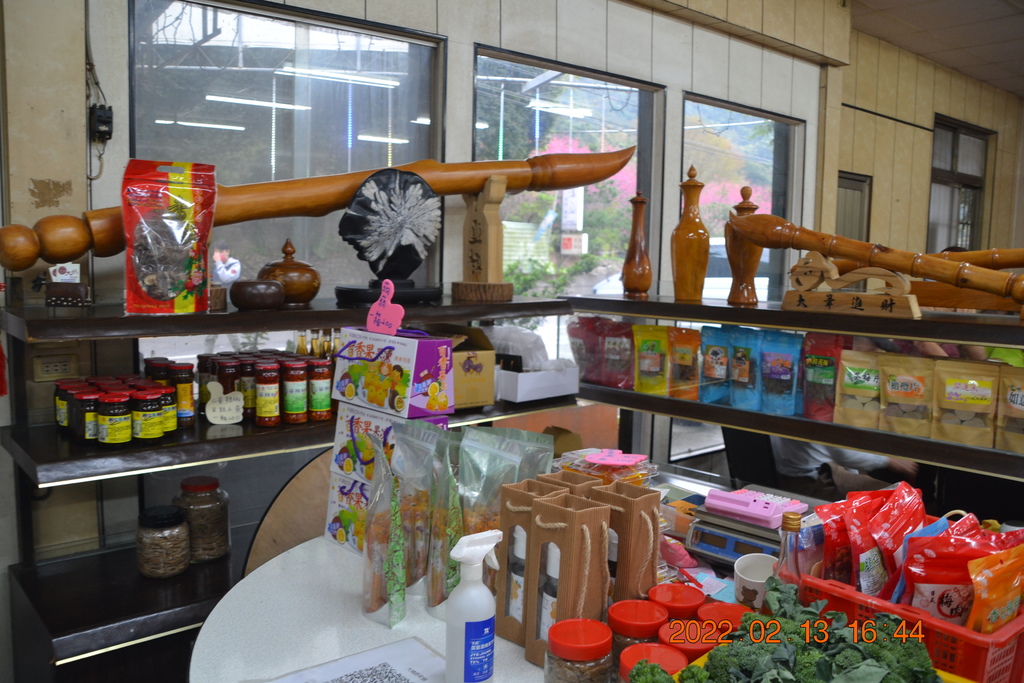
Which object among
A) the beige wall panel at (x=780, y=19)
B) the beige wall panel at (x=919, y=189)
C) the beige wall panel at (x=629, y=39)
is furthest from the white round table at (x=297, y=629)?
the beige wall panel at (x=919, y=189)

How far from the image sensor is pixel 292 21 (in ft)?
8.91

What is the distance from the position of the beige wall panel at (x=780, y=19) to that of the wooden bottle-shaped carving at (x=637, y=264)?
6.43 feet

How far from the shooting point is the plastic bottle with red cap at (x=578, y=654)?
3.35 feet

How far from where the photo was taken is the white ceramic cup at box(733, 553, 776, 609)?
1367 millimetres

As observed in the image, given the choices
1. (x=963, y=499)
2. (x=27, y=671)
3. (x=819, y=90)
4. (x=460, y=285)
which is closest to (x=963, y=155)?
(x=819, y=90)

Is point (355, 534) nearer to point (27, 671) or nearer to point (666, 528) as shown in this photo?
point (666, 528)

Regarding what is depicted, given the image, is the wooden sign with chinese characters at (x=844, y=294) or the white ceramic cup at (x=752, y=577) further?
the wooden sign with chinese characters at (x=844, y=294)

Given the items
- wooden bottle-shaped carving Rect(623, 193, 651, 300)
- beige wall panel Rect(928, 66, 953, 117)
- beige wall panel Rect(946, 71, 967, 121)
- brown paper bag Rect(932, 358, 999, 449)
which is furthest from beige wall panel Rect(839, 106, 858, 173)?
brown paper bag Rect(932, 358, 999, 449)

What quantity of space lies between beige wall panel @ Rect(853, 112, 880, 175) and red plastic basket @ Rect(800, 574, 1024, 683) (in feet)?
16.7

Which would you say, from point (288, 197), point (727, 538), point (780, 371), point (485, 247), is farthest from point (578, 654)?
point (485, 247)

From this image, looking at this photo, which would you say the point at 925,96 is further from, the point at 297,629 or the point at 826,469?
the point at 297,629

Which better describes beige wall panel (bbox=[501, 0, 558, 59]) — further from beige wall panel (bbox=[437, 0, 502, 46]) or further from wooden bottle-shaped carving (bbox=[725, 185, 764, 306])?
wooden bottle-shaped carving (bbox=[725, 185, 764, 306])

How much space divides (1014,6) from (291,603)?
6.09 meters

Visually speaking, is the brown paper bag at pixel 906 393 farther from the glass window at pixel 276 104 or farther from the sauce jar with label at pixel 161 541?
the sauce jar with label at pixel 161 541
